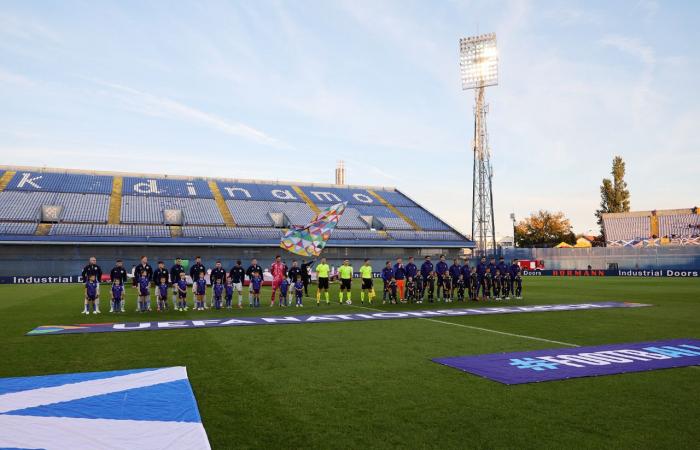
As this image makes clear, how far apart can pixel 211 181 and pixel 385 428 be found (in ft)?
176

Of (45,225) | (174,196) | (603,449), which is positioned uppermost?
(174,196)

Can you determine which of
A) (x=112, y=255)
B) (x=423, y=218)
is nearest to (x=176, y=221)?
(x=112, y=255)

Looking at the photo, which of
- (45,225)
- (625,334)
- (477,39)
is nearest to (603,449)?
(625,334)

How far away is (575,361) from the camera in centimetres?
830

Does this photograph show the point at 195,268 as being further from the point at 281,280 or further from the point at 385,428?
the point at 385,428

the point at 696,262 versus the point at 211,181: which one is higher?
the point at 211,181

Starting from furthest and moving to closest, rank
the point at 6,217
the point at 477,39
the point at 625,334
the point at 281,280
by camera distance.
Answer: the point at 477,39 < the point at 6,217 < the point at 281,280 < the point at 625,334

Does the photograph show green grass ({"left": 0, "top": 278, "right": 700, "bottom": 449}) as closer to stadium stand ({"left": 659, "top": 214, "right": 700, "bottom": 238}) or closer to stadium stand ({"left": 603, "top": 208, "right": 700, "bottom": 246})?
stadium stand ({"left": 603, "top": 208, "right": 700, "bottom": 246})

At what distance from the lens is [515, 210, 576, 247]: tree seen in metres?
81.9

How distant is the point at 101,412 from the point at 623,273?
49.3 meters

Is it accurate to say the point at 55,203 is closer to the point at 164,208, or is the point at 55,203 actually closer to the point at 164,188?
the point at 164,208

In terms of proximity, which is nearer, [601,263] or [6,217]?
[6,217]

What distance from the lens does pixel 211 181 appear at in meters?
56.2

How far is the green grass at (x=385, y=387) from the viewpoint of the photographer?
502cm
